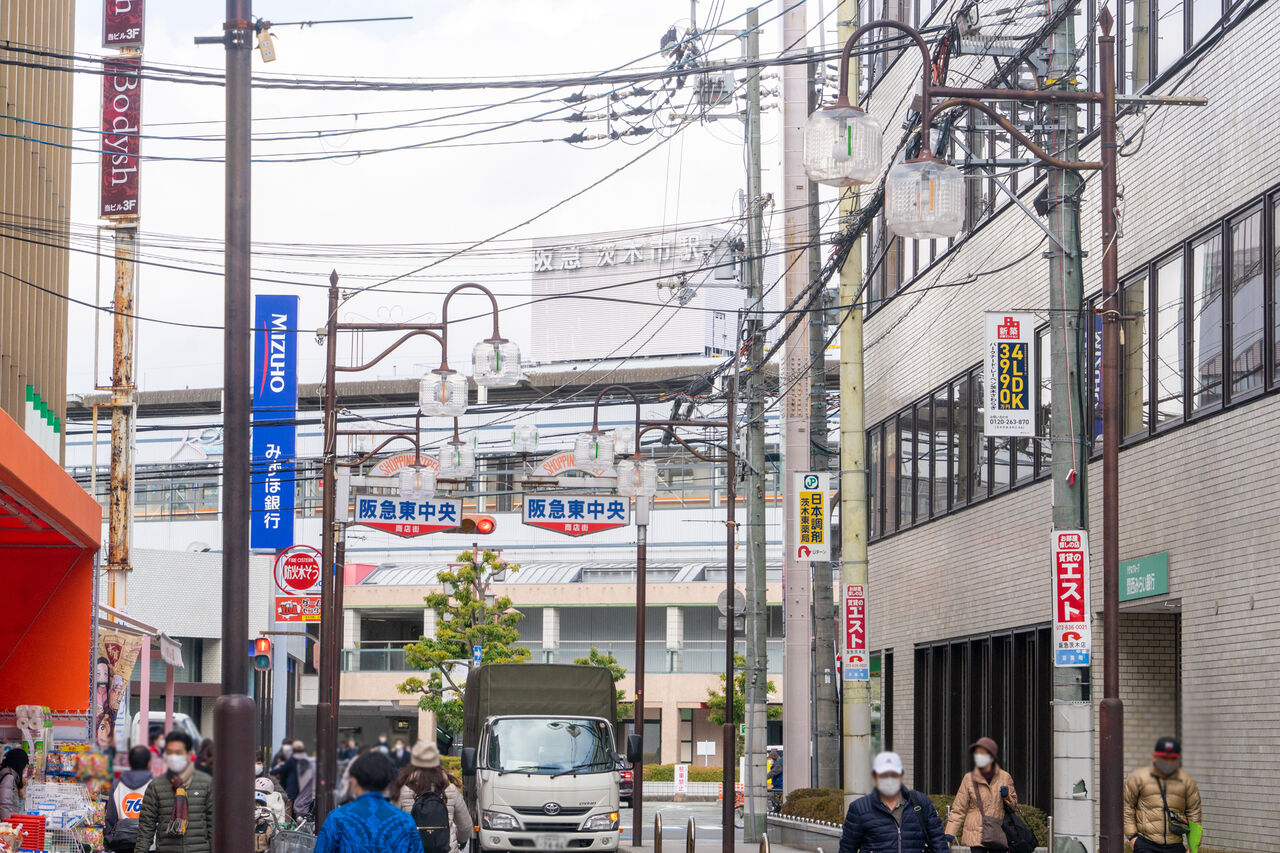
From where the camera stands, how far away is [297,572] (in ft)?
77.9

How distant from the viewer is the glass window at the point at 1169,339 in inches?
707

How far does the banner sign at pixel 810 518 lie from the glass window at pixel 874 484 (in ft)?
25.1

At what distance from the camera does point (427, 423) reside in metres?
75.4

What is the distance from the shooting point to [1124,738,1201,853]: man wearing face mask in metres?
12.7

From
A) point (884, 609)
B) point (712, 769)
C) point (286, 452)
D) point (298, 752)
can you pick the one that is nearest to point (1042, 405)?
point (884, 609)

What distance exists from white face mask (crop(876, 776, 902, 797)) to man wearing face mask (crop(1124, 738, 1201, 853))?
3.63 m

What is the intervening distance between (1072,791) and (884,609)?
1796cm

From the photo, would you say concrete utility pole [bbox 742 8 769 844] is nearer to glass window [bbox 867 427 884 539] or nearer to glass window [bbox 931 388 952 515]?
glass window [bbox 931 388 952 515]

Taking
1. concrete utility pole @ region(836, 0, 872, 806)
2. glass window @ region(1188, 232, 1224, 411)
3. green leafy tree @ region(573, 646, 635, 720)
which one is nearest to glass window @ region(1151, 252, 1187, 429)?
glass window @ region(1188, 232, 1224, 411)

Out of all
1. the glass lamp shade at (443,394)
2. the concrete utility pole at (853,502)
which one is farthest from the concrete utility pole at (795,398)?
the glass lamp shade at (443,394)

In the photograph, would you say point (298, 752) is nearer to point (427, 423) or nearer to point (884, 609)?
point (884, 609)

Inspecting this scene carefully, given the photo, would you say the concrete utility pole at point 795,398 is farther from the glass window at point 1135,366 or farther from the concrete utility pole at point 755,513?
the glass window at point 1135,366

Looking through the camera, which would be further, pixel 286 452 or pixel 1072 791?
pixel 286 452

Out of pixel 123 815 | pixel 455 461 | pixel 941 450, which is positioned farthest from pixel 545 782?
pixel 123 815
